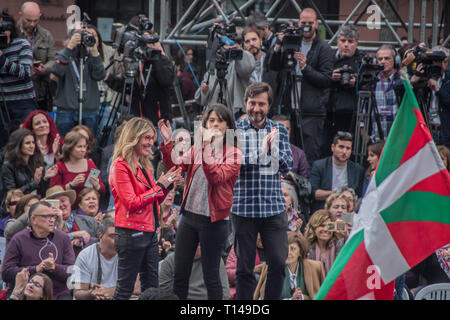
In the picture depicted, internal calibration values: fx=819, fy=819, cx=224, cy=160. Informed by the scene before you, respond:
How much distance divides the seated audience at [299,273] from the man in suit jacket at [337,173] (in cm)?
130

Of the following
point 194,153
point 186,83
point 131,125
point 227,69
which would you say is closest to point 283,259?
point 194,153

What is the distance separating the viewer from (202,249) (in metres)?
5.23

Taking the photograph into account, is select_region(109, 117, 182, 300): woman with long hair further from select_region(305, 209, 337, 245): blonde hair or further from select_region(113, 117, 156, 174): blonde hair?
select_region(305, 209, 337, 245): blonde hair

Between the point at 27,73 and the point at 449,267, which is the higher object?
the point at 27,73

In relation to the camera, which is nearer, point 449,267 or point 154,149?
point 449,267

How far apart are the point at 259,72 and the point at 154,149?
4.10 feet

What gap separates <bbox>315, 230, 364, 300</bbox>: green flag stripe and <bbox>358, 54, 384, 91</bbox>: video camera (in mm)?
3962

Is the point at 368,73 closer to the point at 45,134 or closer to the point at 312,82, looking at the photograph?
the point at 312,82

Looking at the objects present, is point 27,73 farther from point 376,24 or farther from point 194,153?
point 376,24

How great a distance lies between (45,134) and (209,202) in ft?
9.65

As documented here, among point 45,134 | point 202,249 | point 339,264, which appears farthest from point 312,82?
point 339,264

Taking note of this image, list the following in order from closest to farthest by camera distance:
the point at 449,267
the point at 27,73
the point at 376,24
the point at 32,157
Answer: the point at 449,267 → the point at 32,157 → the point at 27,73 → the point at 376,24
